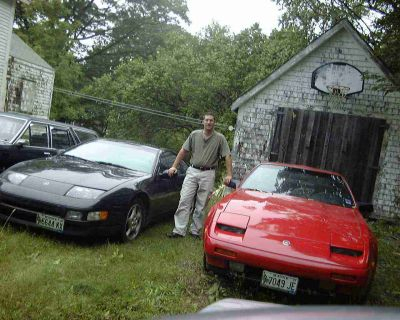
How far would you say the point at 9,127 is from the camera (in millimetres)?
7492

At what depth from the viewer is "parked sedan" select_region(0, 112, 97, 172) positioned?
714 cm

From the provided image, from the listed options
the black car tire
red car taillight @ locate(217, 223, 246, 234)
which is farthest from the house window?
red car taillight @ locate(217, 223, 246, 234)

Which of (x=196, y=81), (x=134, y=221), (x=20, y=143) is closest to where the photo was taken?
(x=134, y=221)

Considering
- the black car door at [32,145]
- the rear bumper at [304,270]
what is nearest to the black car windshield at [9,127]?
the black car door at [32,145]

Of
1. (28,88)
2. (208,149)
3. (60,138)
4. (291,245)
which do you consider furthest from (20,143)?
(28,88)

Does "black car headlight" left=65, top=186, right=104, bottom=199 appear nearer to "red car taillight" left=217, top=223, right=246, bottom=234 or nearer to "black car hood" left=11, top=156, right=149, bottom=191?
"black car hood" left=11, top=156, right=149, bottom=191

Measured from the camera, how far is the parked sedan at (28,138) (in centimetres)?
714

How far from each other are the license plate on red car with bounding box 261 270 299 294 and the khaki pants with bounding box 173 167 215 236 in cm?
252

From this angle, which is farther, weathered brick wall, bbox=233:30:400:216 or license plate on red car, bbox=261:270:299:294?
weathered brick wall, bbox=233:30:400:216

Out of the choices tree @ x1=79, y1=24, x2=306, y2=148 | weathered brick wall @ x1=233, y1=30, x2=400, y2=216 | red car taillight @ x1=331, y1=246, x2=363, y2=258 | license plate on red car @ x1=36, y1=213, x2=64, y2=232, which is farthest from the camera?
tree @ x1=79, y1=24, x2=306, y2=148

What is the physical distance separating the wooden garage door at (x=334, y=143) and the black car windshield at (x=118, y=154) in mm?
4603

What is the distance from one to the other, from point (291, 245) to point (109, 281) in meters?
1.78

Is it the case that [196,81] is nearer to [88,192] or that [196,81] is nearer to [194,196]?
[194,196]

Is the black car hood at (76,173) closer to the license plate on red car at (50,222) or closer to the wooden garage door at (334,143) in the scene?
the license plate on red car at (50,222)
